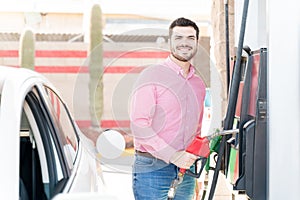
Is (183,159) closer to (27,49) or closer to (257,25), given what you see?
(257,25)

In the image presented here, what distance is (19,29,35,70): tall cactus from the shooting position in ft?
A: 20.0

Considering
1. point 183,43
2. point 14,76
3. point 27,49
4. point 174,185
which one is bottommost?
point 174,185

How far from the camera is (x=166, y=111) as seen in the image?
8.61 feet

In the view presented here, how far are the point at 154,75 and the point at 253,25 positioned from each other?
629mm

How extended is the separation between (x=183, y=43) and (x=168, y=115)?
40 cm

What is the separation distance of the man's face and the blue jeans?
1.96 ft

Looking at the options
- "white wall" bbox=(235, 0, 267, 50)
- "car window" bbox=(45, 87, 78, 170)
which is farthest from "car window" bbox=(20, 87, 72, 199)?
"white wall" bbox=(235, 0, 267, 50)

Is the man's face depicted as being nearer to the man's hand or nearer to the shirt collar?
the shirt collar

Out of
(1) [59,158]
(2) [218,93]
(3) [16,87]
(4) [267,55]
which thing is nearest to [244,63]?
(2) [218,93]

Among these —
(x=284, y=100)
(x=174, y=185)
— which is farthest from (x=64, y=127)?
(x=284, y=100)

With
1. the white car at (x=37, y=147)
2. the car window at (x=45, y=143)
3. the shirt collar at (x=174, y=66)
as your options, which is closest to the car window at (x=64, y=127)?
the white car at (x=37, y=147)

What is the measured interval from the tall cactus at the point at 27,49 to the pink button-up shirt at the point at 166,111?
12.5 ft

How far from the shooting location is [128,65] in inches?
92.5

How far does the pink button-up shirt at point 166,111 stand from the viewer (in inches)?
99.8
